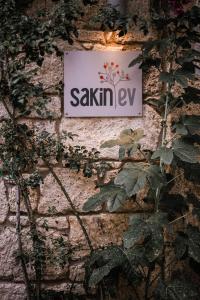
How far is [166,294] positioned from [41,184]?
922 millimetres

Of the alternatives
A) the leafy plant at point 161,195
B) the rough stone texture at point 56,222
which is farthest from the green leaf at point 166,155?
the rough stone texture at point 56,222

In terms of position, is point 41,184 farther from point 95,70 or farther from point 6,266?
point 95,70

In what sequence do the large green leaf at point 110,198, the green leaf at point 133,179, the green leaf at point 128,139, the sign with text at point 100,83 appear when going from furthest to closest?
1. the sign with text at point 100,83
2. the green leaf at point 128,139
3. the large green leaf at point 110,198
4. the green leaf at point 133,179

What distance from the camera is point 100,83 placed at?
2.39 m

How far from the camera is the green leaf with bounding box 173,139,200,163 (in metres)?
1.85

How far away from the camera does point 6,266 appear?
2.42 metres

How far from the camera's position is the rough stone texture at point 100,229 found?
242 centimetres

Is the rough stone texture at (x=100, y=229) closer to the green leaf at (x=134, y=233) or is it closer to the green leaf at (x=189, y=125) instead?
the green leaf at (x=134, y=233)

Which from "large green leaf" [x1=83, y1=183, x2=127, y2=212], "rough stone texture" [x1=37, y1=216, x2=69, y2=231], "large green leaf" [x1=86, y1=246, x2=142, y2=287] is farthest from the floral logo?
"large green leaf" [x1=86, y1=246, x2=142, y2=287]

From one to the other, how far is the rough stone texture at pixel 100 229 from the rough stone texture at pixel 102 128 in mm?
363

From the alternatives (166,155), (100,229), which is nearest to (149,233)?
(166,155)

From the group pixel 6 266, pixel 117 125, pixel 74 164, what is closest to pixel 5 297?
pixel 6 266

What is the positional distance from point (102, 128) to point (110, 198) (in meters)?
0.60

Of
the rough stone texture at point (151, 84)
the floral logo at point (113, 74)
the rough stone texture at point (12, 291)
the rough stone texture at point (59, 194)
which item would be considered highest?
the floral logo at point (113, 74)
